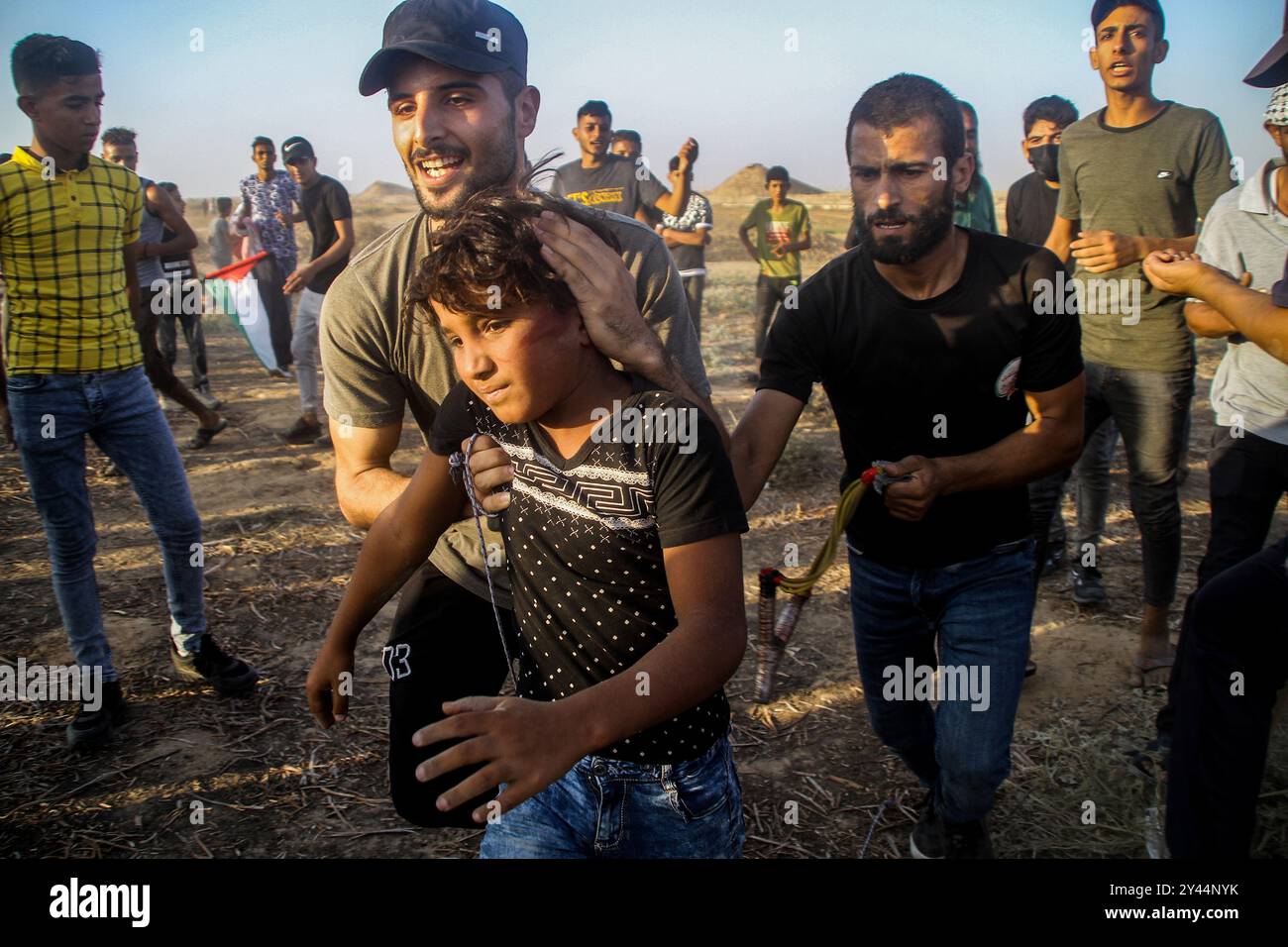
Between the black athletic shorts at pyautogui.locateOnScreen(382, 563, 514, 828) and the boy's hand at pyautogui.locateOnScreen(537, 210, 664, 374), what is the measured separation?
3.59 ft

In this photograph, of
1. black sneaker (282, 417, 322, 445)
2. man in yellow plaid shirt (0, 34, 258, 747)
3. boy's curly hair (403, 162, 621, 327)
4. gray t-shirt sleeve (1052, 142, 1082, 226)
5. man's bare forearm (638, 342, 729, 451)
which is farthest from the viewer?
black sneaker (282, 417, 322, 445)

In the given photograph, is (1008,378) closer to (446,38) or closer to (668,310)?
(668,310)

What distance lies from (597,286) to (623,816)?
1212 mm

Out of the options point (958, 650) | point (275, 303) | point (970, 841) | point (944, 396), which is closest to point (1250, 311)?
point (944, 396)

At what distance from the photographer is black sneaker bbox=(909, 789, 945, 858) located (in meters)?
3.21

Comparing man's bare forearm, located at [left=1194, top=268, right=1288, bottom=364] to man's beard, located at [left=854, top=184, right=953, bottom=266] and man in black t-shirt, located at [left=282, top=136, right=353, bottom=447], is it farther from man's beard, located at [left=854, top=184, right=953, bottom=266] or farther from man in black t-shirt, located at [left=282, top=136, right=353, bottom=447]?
man in black t-shirt, located at [left=282, top=136, right=353, bottom=447]

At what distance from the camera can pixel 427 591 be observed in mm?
2934

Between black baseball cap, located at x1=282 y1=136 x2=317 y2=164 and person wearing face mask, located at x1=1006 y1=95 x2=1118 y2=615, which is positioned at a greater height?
black baseball cap, located at x1=282 y1=136 x2=317 y2=164

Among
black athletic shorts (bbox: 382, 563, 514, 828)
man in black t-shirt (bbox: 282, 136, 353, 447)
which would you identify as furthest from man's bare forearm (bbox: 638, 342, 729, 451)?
man in black t-shirt (bbox: 282, 136, 353, 447)

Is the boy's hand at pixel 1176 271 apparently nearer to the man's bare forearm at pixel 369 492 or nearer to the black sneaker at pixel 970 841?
the black sneaker at pixel 970 841
